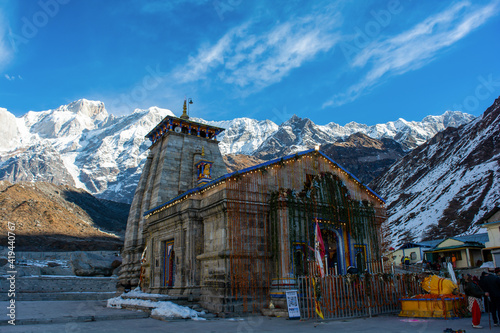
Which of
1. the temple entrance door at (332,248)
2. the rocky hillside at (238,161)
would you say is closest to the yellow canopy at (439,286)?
the temple entrance door at (332,248)

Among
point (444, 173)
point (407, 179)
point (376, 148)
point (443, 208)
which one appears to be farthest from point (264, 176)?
point (376, 148)

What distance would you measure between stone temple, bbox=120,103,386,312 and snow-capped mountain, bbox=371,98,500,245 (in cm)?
5195

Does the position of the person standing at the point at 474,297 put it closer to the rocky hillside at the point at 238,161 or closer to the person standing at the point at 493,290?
the person standing at the point at 493,290

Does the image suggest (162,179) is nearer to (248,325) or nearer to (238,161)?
(248,325)

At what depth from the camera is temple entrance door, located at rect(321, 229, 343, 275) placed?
1883 centimetres

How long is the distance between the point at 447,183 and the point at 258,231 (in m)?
78.3

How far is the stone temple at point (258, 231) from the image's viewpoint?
16.2 m

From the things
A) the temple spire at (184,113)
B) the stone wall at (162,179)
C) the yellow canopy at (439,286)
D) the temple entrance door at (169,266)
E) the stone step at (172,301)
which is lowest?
the stone step at (172,301)

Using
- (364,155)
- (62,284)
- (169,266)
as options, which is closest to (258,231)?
(169,266)

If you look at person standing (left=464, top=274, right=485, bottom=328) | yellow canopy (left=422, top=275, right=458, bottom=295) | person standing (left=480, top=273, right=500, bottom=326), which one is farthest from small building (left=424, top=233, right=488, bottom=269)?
person standing (left=480, top=273, right=500, bottom=326)

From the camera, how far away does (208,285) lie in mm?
16578

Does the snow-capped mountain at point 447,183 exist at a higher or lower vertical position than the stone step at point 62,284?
higher

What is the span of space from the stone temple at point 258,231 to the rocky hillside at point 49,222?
60.1 metres

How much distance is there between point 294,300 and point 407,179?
321 ft
